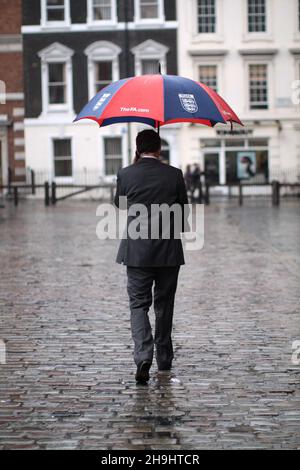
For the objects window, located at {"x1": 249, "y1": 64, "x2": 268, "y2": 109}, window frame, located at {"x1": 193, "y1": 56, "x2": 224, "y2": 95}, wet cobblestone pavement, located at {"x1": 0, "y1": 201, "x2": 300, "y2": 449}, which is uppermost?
window frame, located at {"x1": 193, "y1": 56, "x2": 224, "y2": 95}

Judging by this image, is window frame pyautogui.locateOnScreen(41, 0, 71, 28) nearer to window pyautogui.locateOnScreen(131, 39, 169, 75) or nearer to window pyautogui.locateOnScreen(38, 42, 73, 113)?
window pyautogui.locateOnScreen(38, 42, 73, 113)

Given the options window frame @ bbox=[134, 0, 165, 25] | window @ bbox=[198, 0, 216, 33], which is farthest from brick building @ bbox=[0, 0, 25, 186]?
window @ bbox=[198, 0, 216, 33]

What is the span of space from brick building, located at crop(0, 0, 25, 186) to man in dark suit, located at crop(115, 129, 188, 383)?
3286 centimetres

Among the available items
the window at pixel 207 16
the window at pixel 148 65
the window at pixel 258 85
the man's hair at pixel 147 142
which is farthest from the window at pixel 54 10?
the man's hair at pixel 147 142

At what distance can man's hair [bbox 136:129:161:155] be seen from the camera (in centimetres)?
641

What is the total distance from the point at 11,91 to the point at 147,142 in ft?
111

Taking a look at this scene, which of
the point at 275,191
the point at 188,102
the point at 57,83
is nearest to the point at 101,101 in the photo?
the point at 188,102

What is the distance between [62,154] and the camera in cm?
3853

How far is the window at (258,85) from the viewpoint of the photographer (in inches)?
1489

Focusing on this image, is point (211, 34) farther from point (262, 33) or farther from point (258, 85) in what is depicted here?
point (258, 85)

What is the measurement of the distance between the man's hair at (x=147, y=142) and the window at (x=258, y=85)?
3225 centimetres

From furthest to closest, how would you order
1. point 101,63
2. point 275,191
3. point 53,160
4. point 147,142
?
1. point 53,160
2. point 101,63
3. point 275,191
4. point 147,142

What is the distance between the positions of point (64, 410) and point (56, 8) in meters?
34.8

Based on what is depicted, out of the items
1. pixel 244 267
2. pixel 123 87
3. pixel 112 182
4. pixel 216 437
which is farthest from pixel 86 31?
pixel 216 437
